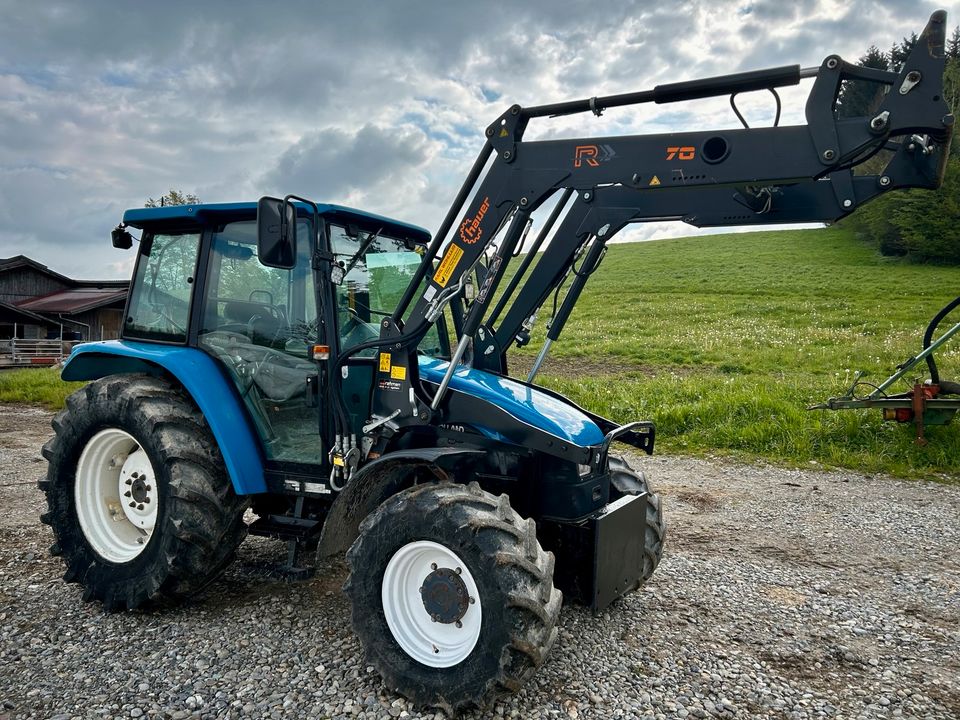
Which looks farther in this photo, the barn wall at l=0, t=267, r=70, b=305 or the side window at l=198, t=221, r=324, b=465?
the barn wall at l=0, t=267, r=70, b=305

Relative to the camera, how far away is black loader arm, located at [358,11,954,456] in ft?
10.5

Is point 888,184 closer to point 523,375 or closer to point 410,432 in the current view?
point 410,432

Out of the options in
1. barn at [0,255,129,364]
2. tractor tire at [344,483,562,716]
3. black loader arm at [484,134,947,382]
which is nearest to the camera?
tractor tire at [344,483,562,716]

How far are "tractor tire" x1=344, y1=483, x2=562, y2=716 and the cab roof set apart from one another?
5.56 feet

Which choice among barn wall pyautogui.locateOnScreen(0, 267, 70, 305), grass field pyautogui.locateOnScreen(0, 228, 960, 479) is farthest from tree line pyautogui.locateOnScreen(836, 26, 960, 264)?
barn wall pyautogui.locateOnScreen(0, 267, 70, 305)

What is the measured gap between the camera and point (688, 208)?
13.0 ft

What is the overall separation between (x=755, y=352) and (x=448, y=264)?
14161 millimetres

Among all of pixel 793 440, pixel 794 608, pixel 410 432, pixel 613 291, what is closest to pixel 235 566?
pixel 410 432

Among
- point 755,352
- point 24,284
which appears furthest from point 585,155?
point 24,284

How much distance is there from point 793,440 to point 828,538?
308cm

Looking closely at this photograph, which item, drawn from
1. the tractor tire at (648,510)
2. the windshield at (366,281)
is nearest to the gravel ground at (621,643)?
the tractor tire at (648,510)

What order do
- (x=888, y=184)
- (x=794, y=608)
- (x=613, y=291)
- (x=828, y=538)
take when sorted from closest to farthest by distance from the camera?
1. (x=888, y=184)
2. (x=794, y=608)
3. (x=828, y=538)
4. (x=613, y=291)

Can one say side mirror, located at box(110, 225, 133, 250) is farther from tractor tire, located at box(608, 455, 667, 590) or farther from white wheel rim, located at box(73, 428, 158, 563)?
tractor tire, located at box(608, 455, 667, 590)

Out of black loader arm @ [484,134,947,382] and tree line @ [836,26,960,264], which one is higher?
tree line @ [836,26,960,264]
